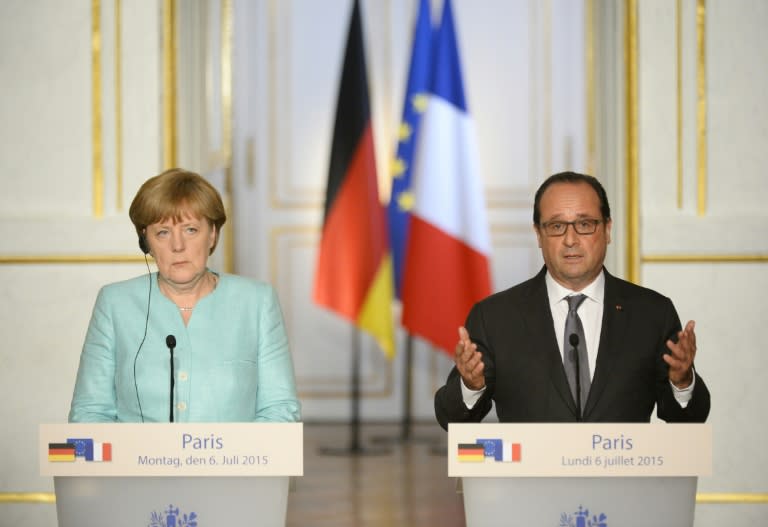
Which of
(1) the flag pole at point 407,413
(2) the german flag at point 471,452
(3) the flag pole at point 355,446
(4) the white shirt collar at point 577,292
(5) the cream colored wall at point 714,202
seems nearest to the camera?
(2) the german flag at point 471,452

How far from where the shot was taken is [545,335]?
2.21 meters

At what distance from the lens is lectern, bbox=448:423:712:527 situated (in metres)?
1.65

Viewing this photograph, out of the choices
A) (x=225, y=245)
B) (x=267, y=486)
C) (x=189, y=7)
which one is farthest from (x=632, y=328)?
(x=225, y=245)

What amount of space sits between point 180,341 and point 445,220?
3.36 m

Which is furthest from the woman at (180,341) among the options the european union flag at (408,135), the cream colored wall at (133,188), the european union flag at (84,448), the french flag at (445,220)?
the european union flag at (408,135)


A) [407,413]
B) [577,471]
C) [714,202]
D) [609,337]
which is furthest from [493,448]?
[407,413]

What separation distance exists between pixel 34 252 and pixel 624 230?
2121 mm

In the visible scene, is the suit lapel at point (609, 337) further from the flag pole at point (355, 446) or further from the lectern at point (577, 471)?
the flag pole at point (355, 446)

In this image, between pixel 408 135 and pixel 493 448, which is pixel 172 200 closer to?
pixel 493 448

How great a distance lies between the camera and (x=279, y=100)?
6430 mm

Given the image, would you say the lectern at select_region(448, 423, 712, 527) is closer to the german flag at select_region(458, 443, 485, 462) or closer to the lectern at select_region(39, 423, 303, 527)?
the german flag at select_region(458, 443, 485, 462)

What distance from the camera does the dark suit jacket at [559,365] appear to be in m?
2.13

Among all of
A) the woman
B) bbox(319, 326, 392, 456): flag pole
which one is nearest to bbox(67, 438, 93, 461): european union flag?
the woman

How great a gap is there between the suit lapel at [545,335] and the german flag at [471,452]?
530 millimetres
